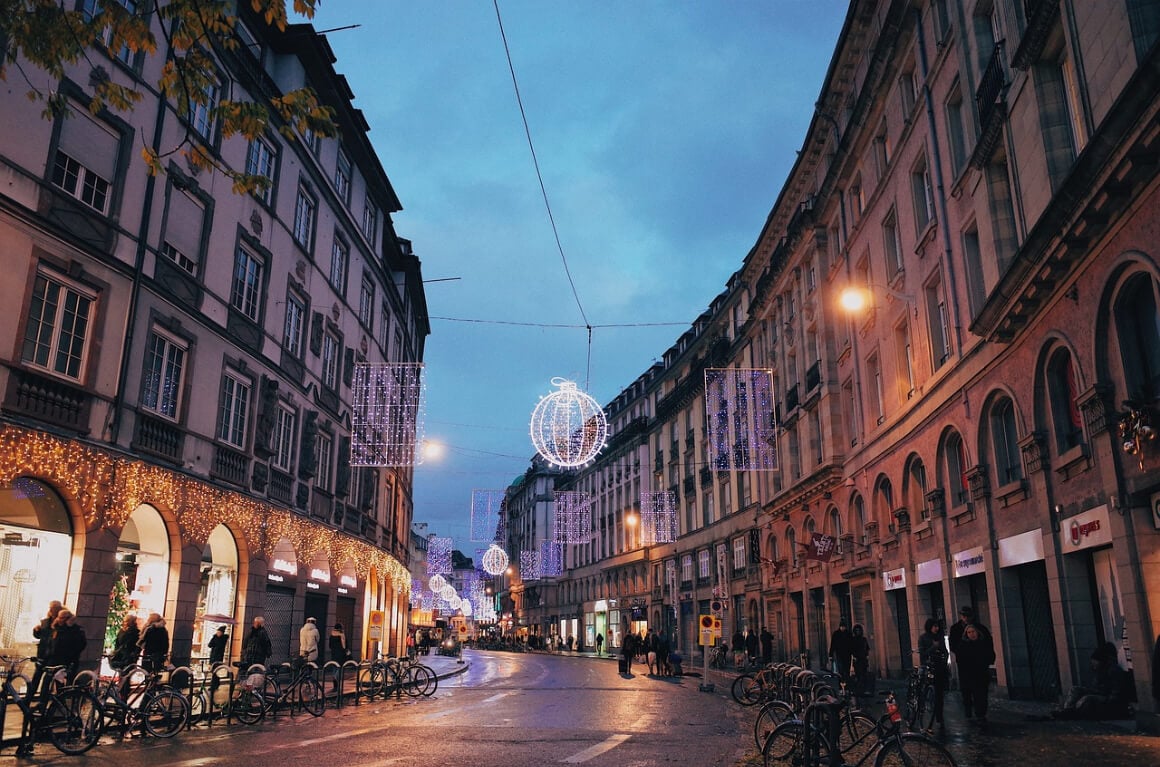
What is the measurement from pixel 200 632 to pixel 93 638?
553cm

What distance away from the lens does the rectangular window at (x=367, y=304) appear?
34.9 metres

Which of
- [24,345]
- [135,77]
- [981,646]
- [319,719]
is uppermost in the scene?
[135,77]

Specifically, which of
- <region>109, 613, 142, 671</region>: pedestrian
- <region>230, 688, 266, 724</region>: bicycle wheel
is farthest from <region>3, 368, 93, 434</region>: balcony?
<region>230, 688, 266, 724</region>: bicycle wheel

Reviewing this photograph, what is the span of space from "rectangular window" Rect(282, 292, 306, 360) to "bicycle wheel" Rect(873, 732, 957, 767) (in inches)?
876

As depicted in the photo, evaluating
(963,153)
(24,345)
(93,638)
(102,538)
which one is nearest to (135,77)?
(24,345)

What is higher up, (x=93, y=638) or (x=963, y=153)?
(x=963, y=153)

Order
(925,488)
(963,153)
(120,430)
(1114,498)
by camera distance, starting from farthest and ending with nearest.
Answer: (925,488) < (963,153) < (120,430) < (1114,498)

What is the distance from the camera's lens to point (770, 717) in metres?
11.3

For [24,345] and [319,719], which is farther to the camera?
[319,719]

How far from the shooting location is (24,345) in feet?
49.3

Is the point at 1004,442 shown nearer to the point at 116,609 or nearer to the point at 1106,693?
the point at 1106,693

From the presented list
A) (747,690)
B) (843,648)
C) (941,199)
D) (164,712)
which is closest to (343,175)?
(941,199)

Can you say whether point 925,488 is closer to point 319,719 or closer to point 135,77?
point 319,719

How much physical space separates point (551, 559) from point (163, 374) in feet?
239
